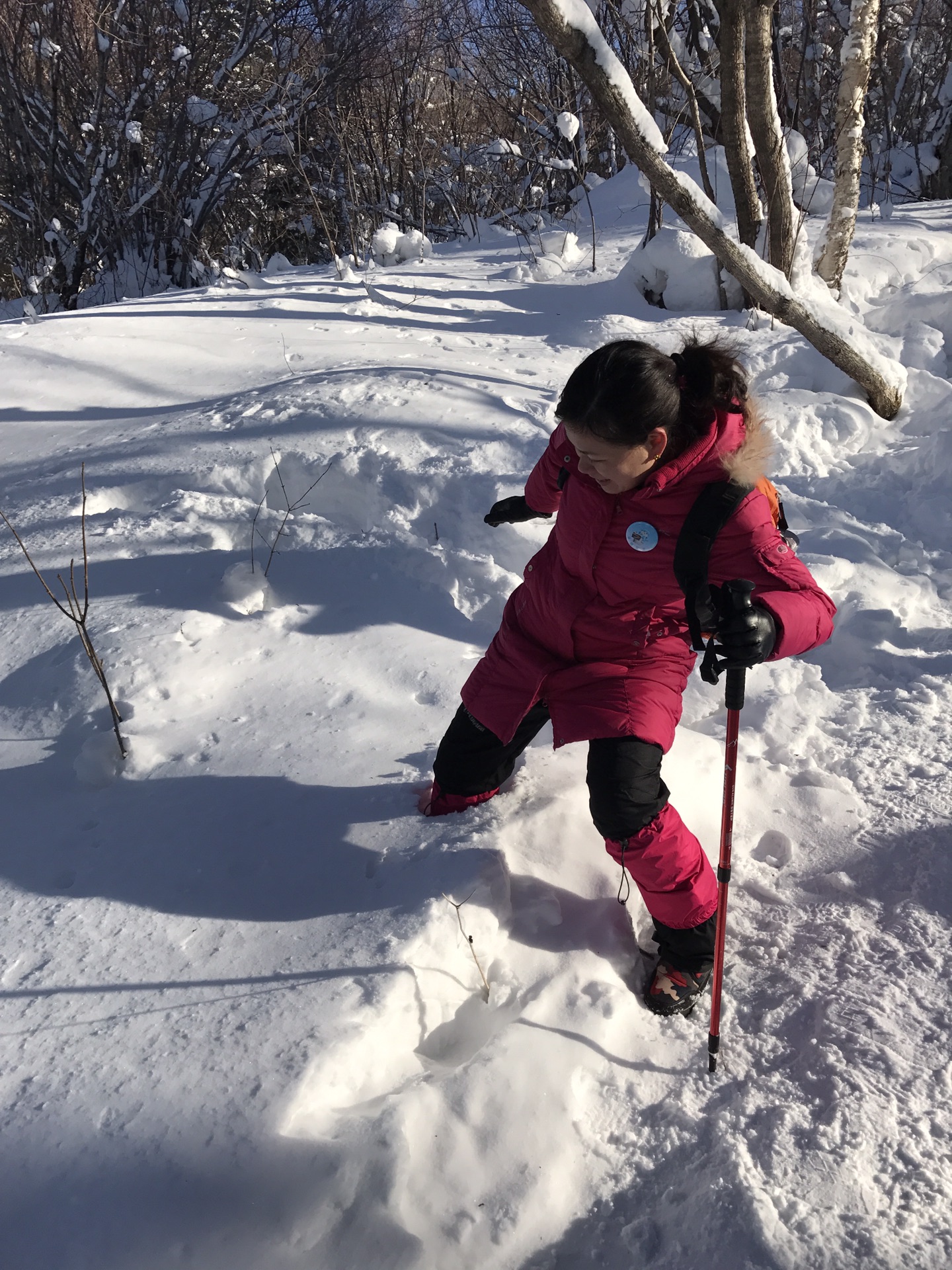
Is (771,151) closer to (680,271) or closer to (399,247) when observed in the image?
(680,271)

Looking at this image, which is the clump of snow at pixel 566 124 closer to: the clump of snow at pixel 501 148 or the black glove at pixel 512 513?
the clump of snow at pixel 501 148

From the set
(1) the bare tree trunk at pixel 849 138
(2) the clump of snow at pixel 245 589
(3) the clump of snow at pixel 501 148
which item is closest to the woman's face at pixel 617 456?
(2) the clump of snow at pixel 245 589

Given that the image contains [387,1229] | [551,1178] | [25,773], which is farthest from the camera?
[25,773]

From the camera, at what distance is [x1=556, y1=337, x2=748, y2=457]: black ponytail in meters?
1.57

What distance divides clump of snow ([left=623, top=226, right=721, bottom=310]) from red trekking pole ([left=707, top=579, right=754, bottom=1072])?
4350 millimetres

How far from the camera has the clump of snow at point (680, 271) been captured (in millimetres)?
5281

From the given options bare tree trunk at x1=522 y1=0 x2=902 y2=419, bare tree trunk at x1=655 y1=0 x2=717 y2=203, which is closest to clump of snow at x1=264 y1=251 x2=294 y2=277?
bare tree trunk at x1=655 y1=0 x2=717 y2=203

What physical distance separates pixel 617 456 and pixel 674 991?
1101 mm

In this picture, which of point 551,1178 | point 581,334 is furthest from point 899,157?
point 551,1178

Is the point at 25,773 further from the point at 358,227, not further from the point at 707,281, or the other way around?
the point at 358,227

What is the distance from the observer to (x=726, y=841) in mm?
1711

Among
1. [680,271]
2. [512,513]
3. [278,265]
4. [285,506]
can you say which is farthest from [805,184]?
[512,513]

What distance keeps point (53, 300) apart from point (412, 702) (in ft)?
29.6

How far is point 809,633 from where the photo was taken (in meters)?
1.62
